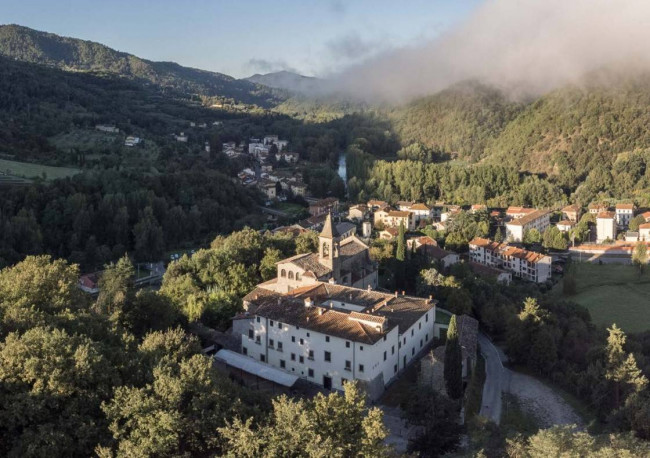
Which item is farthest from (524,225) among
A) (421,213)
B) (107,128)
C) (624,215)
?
(107,128)

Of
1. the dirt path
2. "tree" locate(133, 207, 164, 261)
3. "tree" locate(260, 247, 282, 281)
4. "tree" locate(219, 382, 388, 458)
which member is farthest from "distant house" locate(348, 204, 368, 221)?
"tree" locate(219, 382, 388, 458)

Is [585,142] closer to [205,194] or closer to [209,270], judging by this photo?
[205,194]

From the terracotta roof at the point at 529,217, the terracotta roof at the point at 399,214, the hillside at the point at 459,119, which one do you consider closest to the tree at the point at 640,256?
the terracotta roof at the point at 529,217

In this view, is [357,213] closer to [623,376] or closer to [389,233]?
[389,233]

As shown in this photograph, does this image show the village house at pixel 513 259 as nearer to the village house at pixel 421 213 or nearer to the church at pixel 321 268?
the village house at pixel 421 213

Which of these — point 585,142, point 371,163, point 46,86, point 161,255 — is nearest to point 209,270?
point 161,255

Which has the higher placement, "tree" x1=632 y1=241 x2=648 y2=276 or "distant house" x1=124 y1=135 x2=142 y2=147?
"distant house" x1=124 y1=135 x2=142 y2=147

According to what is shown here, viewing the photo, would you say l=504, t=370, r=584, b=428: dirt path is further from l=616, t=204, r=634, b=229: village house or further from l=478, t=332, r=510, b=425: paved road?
l=616, t=204, r=634, b=229: village house
